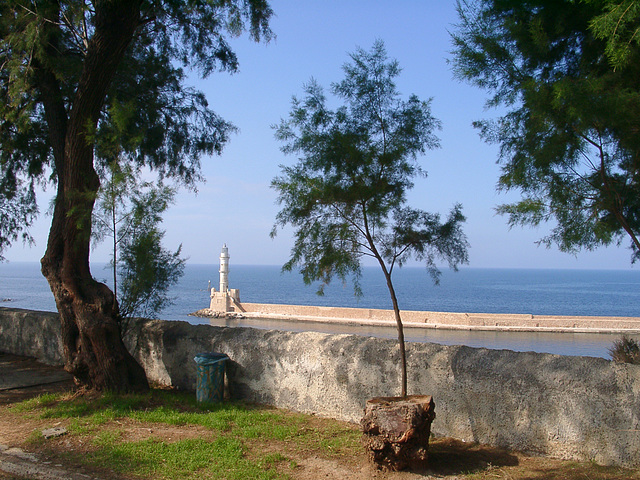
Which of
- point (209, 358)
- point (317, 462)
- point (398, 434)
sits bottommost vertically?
point (317, 462)

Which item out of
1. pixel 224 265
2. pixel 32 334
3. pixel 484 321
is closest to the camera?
pixel 32 334

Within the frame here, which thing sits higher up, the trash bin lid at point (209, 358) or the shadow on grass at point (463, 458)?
the trash bin lid at point (209, 358)

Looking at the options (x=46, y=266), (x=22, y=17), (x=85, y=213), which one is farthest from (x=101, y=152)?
(x=22, y=17)

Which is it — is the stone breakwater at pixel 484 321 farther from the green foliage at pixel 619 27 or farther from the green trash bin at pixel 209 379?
the green foliage at pixel 619 27

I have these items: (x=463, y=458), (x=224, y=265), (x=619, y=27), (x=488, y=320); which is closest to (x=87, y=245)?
(x=463, y=458)

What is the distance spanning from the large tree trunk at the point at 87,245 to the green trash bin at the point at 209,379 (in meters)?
0.97

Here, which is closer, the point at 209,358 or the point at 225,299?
the point at 209,358

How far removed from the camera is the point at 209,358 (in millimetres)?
6840

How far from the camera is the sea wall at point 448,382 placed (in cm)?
454

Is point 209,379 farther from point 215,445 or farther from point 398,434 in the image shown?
point 398,434

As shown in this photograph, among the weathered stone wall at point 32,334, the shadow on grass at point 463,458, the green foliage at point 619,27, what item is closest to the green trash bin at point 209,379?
the shadow on grass at point 463,458

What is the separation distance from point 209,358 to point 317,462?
2.48 meters

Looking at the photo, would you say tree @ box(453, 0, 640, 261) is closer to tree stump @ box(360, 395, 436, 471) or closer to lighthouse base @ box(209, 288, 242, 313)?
tree stump @ box(360, 395, 436, 471)

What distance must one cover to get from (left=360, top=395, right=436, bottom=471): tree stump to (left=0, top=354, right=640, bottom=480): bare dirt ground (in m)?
0.12
